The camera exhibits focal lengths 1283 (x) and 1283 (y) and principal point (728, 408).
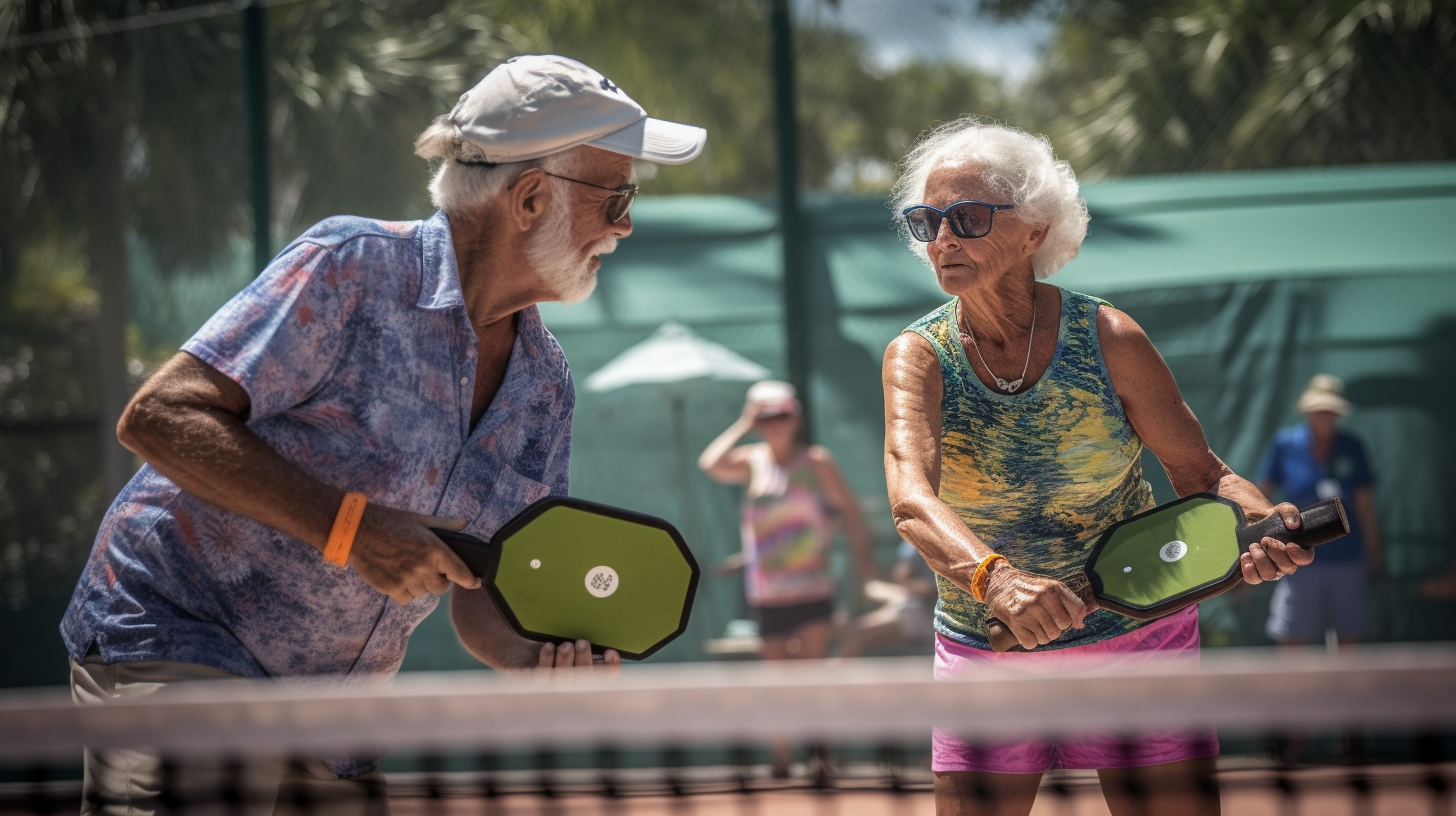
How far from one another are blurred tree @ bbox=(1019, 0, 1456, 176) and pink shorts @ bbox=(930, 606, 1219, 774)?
5093mm

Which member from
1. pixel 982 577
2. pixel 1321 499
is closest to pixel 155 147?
pixel 982 577

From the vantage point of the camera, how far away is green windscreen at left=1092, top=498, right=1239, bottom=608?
2.49 m

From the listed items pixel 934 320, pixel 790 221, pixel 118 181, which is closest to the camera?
pixel 934 320

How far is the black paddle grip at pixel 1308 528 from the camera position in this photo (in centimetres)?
239

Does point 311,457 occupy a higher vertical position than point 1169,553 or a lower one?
higher

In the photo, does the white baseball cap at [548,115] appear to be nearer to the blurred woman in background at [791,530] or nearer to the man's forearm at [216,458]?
the man's forearm at [216,458]

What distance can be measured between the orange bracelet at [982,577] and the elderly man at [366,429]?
2.30ft

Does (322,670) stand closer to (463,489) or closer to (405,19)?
(463,489)

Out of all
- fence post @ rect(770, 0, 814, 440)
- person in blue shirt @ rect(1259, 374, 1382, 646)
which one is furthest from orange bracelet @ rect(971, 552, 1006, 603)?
person in blue shirt @ rect(1259, 374, 1382, 646)

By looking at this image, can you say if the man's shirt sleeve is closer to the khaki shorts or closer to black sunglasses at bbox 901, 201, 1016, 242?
the khaki shorts

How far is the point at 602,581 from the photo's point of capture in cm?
241

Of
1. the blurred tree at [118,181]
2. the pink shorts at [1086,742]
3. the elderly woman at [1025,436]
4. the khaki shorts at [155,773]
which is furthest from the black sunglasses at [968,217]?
the blurred tree at [118,181]

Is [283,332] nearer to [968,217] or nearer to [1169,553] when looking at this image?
[968,217]

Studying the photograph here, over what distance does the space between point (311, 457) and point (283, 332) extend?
0.25 meters
